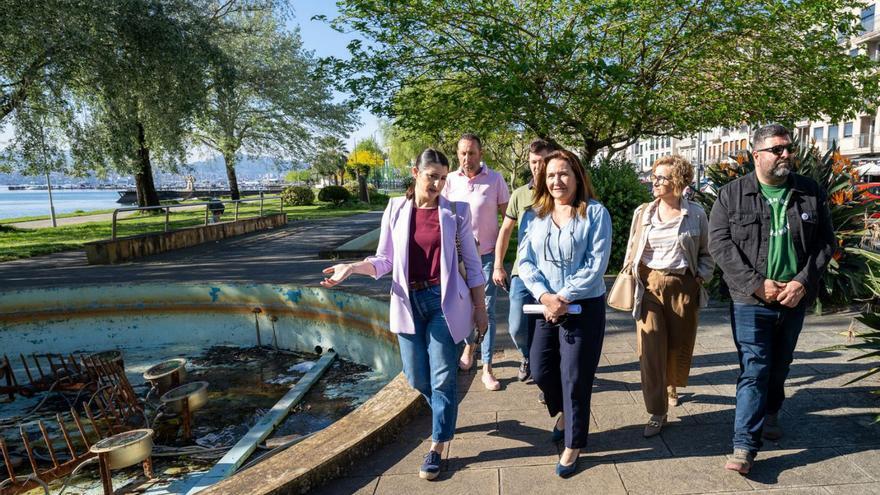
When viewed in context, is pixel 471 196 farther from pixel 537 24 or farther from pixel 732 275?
pixel 537 24

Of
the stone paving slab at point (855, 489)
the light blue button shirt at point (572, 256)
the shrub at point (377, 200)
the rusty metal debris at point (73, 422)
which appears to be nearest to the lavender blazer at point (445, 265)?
the light blue button shirt at point (572, 256)

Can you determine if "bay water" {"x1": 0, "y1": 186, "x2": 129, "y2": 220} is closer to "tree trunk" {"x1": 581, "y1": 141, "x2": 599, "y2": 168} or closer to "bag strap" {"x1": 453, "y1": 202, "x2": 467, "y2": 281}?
"tree trunk" {"x1": 581, "y1": 141, "x2": 599, "y2": 168}

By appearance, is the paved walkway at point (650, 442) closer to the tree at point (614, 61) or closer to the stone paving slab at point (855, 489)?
the stone paving slab at point (855, 489)

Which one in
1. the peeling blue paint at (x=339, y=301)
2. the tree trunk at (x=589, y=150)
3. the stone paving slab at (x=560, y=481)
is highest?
the tree trunk at (x=589, y=150)

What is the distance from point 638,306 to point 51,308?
8.29m

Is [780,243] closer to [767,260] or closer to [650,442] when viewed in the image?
[767,260]

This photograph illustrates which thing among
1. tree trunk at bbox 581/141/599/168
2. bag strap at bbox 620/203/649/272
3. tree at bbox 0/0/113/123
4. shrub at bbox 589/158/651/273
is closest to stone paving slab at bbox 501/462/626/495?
bag strap at bbox 620/203/649/272

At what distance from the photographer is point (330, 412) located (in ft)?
18.5

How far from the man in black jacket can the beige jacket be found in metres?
0.39

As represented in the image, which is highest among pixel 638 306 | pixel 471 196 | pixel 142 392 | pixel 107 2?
pixel 107 2

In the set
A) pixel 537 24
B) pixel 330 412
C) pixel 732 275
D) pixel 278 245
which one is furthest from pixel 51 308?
pixel 537 24

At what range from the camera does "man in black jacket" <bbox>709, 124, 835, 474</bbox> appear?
2781mm

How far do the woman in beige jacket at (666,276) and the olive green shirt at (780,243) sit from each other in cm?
50

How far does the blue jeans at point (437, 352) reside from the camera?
2.97m
